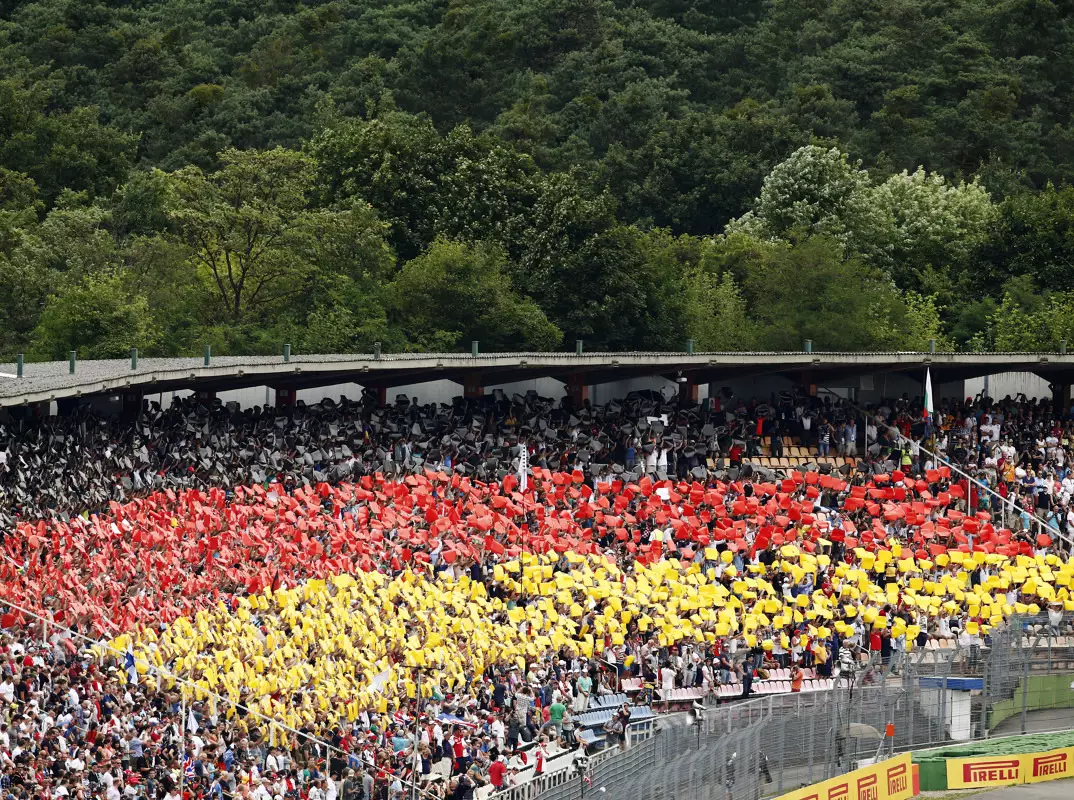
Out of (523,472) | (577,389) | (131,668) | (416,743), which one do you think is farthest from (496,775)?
(577,389)

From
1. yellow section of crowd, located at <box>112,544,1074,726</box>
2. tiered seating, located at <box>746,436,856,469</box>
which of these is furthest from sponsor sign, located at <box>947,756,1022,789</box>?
tiered seating, located at <box>746,436,856,469</box>

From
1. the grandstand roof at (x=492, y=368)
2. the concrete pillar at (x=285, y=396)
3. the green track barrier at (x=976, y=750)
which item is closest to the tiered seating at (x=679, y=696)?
the green track barrier at (x=976, y=750)

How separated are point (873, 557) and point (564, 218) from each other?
28.3 meters

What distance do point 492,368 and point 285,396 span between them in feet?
17.3

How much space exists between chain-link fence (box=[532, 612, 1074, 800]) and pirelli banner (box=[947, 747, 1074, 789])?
0.97 metres

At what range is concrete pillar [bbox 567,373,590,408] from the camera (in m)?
47.6

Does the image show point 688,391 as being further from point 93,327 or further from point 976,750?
point 976,750

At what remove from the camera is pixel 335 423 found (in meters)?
42.9

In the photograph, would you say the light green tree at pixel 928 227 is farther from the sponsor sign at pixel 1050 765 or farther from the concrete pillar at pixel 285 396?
the sponsor sign at pixel 1050 765

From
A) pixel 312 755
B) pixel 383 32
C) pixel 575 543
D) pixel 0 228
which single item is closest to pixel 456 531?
pixel 575 543

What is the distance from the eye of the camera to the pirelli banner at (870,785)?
26797mm

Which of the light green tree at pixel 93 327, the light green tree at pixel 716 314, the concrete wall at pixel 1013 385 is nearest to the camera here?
the concrete wall at pixel 1013 385

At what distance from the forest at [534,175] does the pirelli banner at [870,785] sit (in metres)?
31.1

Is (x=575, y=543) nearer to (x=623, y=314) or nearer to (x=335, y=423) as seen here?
(x=335, y=423)
